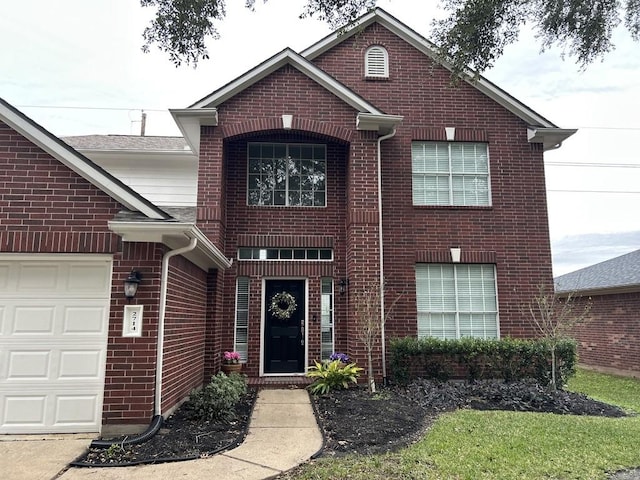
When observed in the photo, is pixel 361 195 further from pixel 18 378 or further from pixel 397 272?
pixel 18 378

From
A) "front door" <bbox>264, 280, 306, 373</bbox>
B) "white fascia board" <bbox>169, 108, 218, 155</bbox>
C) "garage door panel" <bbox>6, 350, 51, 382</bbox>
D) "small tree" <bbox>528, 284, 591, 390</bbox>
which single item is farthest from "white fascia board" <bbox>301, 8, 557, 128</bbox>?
"garage door panel" <bbox>6, 350, 51, 382</bbox>

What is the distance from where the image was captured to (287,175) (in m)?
10.8

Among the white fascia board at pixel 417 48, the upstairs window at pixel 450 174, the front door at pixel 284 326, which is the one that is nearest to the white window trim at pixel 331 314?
the front door at pixel 284 326

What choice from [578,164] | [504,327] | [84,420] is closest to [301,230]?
[504,327]

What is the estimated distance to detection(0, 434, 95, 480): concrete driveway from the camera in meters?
4.50

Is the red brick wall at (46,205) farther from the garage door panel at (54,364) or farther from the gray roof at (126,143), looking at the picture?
the gray roof at (126,143)

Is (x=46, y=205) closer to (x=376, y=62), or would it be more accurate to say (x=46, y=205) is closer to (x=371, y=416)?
(x=371, y=416)

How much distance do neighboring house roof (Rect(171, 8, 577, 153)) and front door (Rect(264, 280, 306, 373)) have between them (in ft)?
12.8

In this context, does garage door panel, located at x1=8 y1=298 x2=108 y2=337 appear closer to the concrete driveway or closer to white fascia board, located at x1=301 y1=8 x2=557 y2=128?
the concrete driveway

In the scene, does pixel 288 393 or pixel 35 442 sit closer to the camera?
pixel 35 442

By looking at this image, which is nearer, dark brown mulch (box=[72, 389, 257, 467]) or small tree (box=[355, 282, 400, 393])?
dark brown mulch (box=[72, 389, 257, 467])

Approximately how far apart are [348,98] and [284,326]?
5.32 meters

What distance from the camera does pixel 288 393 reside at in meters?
8.81

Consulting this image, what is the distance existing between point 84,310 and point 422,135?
8.30 m
